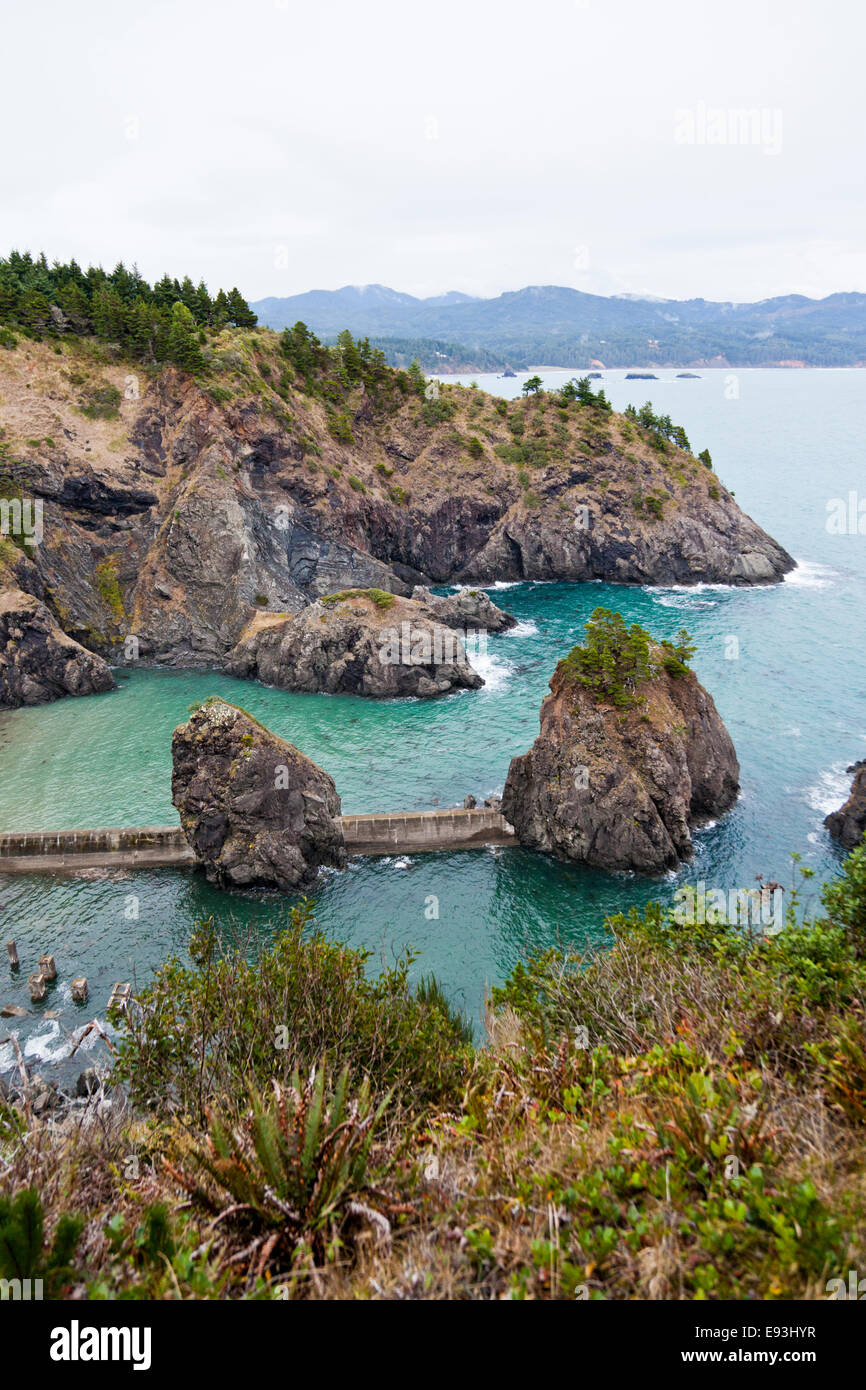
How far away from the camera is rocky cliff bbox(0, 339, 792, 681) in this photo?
245 feet

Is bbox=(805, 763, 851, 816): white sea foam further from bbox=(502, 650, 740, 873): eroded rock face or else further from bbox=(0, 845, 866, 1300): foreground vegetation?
bbox=(0, 845, 866, 1300): foreground vegetation

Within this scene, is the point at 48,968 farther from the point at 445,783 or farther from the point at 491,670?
the point at 491,670

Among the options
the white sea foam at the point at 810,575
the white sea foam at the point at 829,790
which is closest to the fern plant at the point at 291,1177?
the white sea foam at the point at 829,790

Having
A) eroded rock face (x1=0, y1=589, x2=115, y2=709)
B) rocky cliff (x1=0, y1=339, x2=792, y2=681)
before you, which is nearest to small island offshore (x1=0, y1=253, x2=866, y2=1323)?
eroded rock face (x1=0, y1=589, x2=115, y2=709)

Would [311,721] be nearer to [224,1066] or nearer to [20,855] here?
[20,855]

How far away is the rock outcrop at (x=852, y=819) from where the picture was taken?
38438 millimetres

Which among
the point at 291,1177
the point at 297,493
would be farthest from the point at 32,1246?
the point at 297,493

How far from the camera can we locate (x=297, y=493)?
86312 millimetres

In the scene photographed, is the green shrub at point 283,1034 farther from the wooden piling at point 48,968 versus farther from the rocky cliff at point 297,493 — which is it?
the rocky cliff at point 297,493

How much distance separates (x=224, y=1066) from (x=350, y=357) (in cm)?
10634

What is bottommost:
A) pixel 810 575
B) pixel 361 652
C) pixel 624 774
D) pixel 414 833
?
pixel 414 833

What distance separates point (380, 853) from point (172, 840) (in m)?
11.7

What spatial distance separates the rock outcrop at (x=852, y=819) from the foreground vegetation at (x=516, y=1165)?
1002 inches

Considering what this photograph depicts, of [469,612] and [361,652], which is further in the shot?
[469,612]
